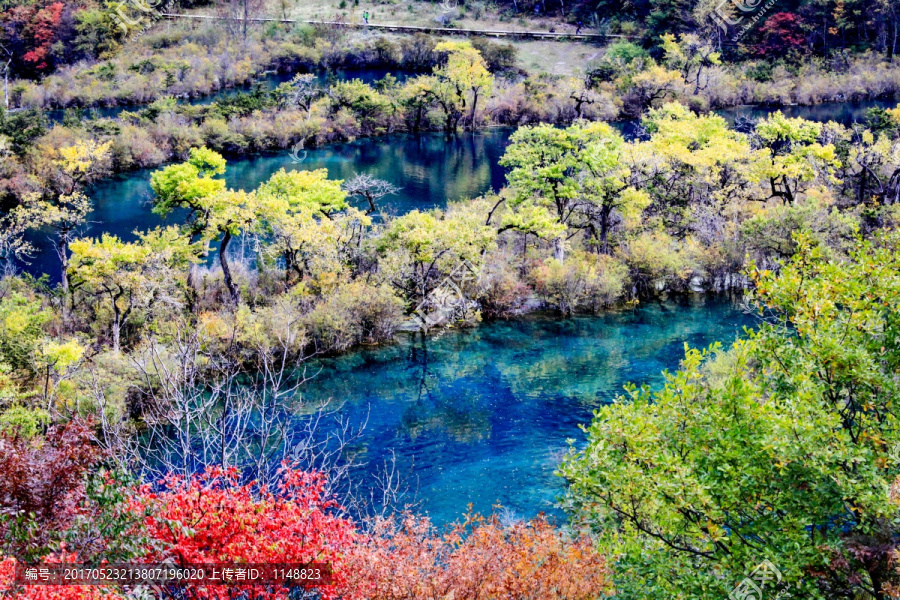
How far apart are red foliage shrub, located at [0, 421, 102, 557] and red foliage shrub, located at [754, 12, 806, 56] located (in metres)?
81.5

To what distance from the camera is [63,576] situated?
31.4 feet

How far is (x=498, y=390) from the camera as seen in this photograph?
1150 inches

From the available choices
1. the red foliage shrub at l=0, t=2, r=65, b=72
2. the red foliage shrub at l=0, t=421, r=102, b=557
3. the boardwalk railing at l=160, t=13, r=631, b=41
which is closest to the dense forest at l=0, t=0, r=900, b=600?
the red foliage shrub at l=0, t=421, r=102, b=557

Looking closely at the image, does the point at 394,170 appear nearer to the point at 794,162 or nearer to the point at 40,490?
the point at 794,162

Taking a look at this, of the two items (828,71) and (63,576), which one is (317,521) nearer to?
(63,576)

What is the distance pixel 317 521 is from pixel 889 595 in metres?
8.20

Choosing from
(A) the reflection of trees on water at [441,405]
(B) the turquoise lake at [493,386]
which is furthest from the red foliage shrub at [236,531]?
(A) the reflection of trees on water at [441,405]

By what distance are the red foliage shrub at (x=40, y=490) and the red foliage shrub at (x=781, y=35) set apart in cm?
8151

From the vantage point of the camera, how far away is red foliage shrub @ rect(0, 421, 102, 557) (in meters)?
10.1

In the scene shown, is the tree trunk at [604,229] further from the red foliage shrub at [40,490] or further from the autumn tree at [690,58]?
the autumn tree at [690,58]

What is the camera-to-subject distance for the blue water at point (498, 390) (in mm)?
22969

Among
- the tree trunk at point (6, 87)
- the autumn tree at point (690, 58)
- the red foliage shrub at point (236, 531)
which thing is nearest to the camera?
the red foliage shrub at point (236, 531)

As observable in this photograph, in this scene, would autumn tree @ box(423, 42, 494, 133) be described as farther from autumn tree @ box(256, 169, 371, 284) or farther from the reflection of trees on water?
the reflection of trees on water

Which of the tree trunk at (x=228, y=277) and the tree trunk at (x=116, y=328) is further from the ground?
the tree trunk at (x=228, y=277)
